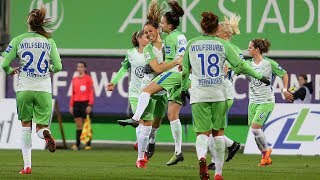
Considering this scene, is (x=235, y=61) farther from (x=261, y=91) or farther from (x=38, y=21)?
(x=261, y=91)

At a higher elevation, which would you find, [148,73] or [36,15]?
[36,15]

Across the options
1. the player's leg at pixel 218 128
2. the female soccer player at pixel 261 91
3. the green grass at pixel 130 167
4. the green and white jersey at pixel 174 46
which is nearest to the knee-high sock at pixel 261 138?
the female soccer player at pixel 261 91

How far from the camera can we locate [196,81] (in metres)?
16.2

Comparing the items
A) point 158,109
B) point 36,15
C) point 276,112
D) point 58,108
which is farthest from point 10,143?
point 36,15

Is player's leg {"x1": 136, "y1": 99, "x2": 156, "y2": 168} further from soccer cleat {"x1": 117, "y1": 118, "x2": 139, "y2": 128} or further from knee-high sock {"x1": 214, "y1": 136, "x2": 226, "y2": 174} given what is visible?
knee-high sock {"x1": 214, "y1": 136, "x2": 226, "y2": 174}

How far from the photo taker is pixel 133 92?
21.9 meters

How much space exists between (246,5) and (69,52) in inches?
184

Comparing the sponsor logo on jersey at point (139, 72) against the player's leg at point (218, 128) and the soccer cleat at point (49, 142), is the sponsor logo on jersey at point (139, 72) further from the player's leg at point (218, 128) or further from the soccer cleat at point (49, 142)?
the player's leg at point (218, 128)

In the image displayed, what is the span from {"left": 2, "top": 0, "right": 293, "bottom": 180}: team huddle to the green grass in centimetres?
46

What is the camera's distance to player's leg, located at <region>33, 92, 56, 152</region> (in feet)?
58.0

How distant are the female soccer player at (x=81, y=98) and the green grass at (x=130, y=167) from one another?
289cm

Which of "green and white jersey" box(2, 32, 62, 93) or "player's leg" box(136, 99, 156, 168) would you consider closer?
"green and white jersey" box(2, 32, 62, 93)

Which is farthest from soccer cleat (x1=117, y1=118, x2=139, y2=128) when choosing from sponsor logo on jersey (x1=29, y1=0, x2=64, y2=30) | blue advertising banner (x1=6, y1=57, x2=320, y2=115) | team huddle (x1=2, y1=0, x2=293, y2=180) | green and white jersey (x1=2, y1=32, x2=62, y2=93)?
sponsor logo on jersey (x1=29, y1=0, x2=64, y2=30)

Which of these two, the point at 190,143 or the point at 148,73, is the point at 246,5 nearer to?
the point at 190,143
